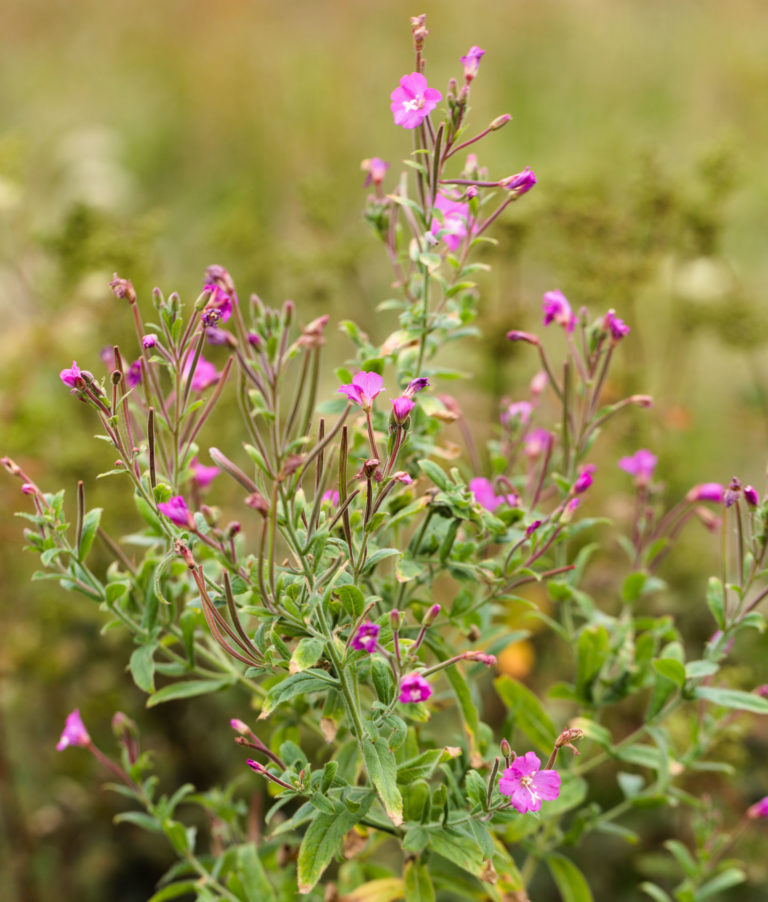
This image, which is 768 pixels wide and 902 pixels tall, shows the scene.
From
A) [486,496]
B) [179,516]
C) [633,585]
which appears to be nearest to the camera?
[179,516]

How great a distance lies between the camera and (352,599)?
1.14 metres

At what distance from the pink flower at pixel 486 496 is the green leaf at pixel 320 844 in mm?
507

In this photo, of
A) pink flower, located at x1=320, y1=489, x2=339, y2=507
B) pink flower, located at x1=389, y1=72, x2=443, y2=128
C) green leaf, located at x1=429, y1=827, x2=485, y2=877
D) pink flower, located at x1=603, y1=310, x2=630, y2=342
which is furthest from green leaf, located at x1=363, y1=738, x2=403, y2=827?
pink flower, located at x1=389, y1=72, x2=443, y2=128

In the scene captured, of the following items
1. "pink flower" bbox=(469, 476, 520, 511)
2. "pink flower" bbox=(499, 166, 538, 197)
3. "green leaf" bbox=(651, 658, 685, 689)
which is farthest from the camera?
"pink flower" bbox=(469, 476, 520, 511)

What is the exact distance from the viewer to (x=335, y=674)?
1.23 meters

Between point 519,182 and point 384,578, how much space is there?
24.2 inches

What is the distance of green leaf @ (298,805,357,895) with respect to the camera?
1180mm

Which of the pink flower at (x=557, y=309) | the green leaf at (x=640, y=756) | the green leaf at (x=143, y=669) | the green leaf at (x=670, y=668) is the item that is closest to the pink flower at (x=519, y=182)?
the pink flower at (x=557, y=309)

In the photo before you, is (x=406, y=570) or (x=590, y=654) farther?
(x=590, y=654)

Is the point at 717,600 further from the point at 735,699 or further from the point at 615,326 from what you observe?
the point at 615,326

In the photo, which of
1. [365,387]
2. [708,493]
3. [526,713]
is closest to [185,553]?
[365,387]

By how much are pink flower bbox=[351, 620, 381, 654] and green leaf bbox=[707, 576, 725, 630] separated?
1.79ft

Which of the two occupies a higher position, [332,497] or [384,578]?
[332,497]

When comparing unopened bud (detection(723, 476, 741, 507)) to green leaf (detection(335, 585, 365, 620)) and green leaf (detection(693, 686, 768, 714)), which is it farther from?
green leaf (detection(335, 585, 365, 620))
